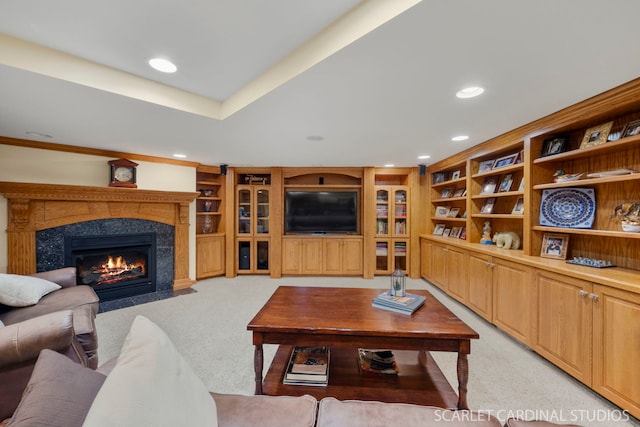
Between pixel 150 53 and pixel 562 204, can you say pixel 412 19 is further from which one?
pixel 562 204

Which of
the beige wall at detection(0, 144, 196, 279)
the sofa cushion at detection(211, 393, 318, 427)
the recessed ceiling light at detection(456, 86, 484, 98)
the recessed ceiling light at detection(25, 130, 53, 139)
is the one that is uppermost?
the recessed ceiling light at detection(25, 130, 53, 139)

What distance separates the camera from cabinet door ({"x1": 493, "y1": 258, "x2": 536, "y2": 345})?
2.21m

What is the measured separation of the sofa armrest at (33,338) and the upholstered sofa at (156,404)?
0.98 feet

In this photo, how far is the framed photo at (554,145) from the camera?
7.48 feet

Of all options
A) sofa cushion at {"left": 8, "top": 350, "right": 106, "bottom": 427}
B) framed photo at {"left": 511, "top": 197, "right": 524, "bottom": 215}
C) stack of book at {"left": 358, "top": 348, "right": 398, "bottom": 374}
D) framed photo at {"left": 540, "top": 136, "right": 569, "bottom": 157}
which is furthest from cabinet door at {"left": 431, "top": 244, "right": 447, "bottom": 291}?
sofa cushion at {"left": 8, "top": 350, "right": 106, "bottom": 427}

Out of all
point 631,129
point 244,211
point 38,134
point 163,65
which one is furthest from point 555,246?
point 38,134

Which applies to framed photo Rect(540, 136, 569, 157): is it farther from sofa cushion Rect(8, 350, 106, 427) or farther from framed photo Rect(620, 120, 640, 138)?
sofa cushion Rect(8, 350, 106, 427)

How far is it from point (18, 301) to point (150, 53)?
7.07 feet

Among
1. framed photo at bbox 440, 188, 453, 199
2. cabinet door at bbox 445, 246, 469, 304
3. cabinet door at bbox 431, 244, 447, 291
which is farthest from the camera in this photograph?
framed photo at bbox 440, 188, 453, 199

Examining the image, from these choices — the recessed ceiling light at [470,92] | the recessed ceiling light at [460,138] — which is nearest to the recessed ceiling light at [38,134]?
the recessed ceiling light at [470,92]

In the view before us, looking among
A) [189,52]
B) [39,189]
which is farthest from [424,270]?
[39,189]

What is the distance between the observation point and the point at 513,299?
2.38 metres

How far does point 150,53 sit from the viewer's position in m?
1.50

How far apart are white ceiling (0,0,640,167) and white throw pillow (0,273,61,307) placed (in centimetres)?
136
